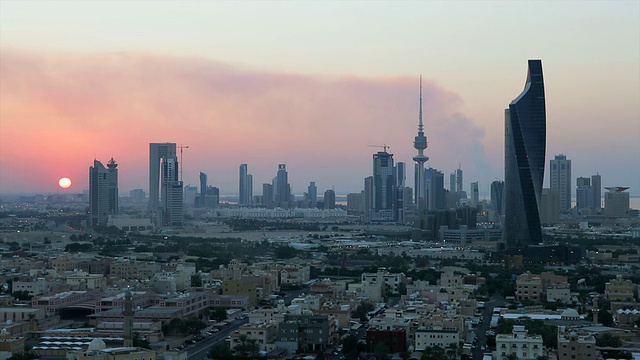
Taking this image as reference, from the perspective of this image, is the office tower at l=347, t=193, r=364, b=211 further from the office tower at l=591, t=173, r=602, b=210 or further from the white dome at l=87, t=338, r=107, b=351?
the white dome at l=87, t=338, r=107, b=351

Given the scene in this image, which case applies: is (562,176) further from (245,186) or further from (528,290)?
(528,290)

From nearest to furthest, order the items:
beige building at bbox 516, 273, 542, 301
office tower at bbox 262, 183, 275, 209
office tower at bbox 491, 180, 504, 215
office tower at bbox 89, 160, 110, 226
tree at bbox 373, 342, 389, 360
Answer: tree at bbox 373, 342, 389, 360
beige building at bbox 516, 273, 542, 301
office tower at bbox 89, 160, 110, 226
office tower at bbox 491, 180, 504, 215
office tower at bbox 262, 183, 275, 209

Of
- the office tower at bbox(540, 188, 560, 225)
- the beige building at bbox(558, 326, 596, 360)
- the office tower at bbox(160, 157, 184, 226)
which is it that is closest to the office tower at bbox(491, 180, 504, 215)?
the office tower at bbox(540, 188, 560, 225)

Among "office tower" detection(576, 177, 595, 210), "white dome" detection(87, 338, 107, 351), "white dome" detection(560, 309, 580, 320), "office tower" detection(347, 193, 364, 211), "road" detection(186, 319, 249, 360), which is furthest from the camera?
"office tower" detection(347, 193, 364, 211)

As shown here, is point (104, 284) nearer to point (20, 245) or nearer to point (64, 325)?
point (64, 325)

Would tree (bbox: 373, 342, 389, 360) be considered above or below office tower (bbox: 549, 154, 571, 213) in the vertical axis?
below

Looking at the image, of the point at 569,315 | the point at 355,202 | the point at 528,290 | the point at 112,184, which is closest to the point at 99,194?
the point at 112,184

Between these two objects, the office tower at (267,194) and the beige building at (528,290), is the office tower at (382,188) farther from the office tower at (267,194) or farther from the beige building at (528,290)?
the beige building at (528,290)
